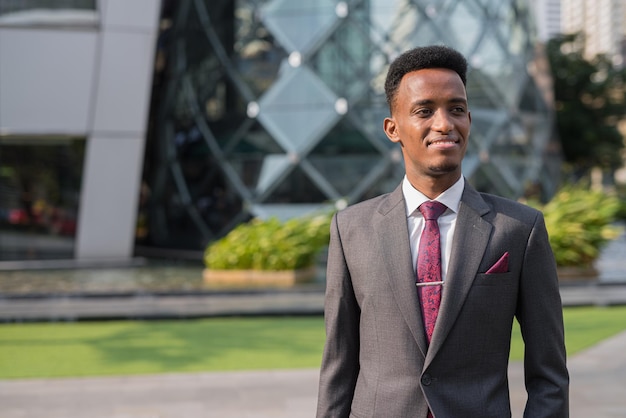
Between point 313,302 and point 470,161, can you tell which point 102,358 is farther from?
point 470,161

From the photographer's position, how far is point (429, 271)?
1.93 metres

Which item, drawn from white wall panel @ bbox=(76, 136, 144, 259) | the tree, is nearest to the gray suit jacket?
white wall panel @ bbox=(76, 136, 144, 259)

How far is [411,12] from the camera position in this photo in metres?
16.9

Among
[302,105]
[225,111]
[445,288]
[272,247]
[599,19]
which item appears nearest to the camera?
[445,288]

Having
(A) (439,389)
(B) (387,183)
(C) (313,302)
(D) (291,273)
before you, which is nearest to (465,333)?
(A) (439,389)

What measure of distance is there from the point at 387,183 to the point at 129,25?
7.17 m

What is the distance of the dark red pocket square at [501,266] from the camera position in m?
1.89

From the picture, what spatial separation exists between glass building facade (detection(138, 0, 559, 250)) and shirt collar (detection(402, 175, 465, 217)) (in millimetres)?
14356

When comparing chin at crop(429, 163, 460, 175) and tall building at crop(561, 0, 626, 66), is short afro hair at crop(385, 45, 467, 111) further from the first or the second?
tall building at crop(561, 0, 626, 66)

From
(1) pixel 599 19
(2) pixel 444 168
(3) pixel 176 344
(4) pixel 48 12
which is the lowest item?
(3) pixel 176 344

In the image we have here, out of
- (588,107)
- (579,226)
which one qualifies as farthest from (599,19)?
(579,226)

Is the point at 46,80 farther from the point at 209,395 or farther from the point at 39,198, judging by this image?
the point at 209,395

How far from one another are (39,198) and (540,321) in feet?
56.5

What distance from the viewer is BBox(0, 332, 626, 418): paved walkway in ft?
16.9
